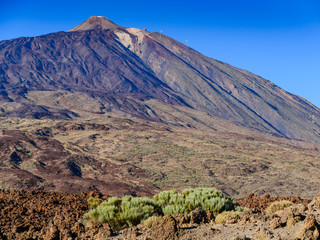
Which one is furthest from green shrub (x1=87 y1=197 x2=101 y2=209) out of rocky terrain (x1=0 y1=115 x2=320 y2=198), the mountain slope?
the mountain slope

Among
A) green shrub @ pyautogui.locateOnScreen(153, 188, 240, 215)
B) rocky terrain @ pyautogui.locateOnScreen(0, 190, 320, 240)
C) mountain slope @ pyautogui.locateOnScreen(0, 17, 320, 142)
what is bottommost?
rocky terrain @ pyautogui.locateOnScreen(0, 190, 320, 240)

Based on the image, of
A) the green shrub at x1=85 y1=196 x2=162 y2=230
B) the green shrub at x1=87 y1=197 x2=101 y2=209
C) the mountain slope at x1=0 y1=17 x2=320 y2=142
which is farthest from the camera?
the mountain slope at x1=0 y1=17 x2=320 y2=142

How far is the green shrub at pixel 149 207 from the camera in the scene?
27.0 ft

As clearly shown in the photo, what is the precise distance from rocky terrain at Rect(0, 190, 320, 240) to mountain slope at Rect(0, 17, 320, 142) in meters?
84.4

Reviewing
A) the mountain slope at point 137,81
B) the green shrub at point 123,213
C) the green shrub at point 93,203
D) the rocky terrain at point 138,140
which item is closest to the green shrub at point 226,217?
the rocky terrain at point 138,140

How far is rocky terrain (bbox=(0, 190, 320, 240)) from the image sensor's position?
5910mm

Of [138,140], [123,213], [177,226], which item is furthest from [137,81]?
[177,226]

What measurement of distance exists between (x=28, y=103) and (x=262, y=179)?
236 ft

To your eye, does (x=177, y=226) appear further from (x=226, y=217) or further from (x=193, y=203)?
(x=193, y=203)

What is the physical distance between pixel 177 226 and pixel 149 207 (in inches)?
94.6

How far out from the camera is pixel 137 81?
5674 inches

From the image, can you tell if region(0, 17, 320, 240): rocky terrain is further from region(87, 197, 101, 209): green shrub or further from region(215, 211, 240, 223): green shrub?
region(87, 197, 101, 209): green shrub

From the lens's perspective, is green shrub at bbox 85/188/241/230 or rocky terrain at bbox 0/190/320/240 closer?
rocky terrain at bbox 0/190/320/240

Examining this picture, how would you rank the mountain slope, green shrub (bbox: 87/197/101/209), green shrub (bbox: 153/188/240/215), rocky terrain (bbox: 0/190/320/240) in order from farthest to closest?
the mountain slope
green shrub (bbox: 87/197/101/209)
green shrub (bbox: 153/188/240/215)
rocky terrain (bbox: 0/190/320/240)
